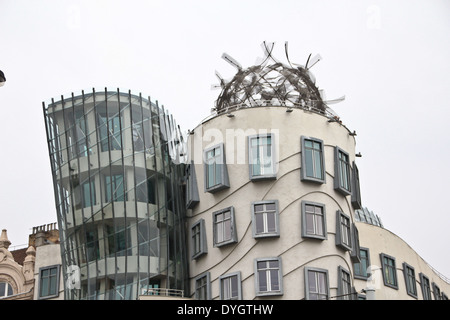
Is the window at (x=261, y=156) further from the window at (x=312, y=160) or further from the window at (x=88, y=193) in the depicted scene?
the window at (x=88, y=193)

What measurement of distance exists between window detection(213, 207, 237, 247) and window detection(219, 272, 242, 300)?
127cm

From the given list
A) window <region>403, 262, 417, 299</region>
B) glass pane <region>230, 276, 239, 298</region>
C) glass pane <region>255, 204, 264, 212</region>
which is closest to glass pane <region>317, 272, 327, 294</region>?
glass pane <region>230, 276, 239, 298</region>

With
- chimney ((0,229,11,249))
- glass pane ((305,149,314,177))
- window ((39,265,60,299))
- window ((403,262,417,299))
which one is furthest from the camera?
chimney ((0,229,11,249))

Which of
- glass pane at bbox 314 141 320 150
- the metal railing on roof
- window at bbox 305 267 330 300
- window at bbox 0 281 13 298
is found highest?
glass pane at bbox 314 141 320 150

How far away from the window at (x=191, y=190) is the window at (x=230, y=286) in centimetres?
359

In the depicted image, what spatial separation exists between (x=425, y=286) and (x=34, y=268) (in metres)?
19.5

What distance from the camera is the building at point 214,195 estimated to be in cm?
3262

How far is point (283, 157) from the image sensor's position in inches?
1323

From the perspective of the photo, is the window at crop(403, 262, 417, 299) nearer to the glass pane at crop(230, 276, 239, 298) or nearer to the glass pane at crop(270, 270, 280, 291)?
the glass pane at crop(270, 270, 280, 291)

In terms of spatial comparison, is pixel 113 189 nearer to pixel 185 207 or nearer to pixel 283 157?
pixel 185 207

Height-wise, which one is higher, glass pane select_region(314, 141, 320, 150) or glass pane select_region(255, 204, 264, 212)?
glass pane select_region(314, 141, 320, 150)

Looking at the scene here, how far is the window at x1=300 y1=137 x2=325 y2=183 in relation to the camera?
33.4 meters

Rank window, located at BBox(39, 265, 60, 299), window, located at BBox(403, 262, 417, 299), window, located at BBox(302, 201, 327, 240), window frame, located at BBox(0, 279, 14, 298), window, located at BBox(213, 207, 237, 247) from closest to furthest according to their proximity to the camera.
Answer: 1. window, located at BBox(302, 201, 327, 240)
2. window, located at BBox(213, 207, 237, 247)
3. window, located at BBox(39, 265, 60, 299)
4. window, located at BBox(403, 262, 417, 299)
5. window frame, located at BBox(0, 279, 14, 298)
